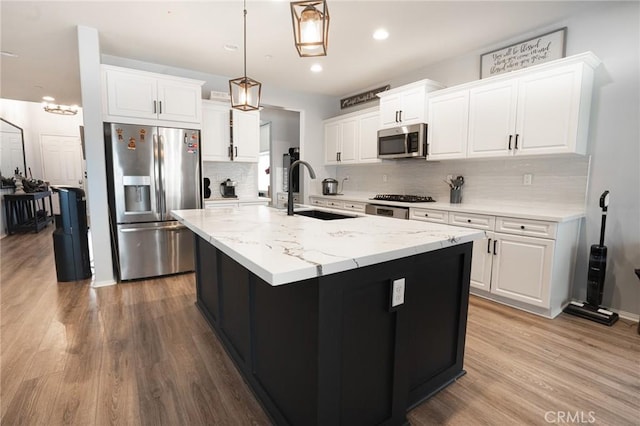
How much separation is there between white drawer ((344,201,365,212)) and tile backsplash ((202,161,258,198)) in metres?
1.51

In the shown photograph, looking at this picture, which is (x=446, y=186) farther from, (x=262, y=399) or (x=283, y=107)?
(x=262, y=399)

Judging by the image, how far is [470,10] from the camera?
2.72m

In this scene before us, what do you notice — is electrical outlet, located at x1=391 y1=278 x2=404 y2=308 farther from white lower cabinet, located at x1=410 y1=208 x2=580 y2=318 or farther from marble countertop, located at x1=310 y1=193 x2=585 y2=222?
marble countertop, located at x1=310 y1=193 x2=585 y2=222

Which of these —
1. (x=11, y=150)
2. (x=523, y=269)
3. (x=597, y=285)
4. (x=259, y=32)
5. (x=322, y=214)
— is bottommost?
(x=597, y=285)

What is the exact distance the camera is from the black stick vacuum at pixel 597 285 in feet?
8.29

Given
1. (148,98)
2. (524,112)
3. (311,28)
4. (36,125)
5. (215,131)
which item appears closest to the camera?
(311,28)

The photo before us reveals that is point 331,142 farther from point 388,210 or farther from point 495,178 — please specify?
point 495,178

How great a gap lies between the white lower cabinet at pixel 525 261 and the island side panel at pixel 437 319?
1.17 metres

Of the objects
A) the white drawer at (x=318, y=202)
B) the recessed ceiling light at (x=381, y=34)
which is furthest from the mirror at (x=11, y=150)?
the recessed ceiling light at (x=381, y=34)

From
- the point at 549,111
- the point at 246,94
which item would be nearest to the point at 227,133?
the point at 246,94

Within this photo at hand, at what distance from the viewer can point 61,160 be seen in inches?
331

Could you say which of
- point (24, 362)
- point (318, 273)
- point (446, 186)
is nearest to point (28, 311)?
point (24, 362)

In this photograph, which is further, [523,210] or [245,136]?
[245,136]

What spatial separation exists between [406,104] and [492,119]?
3.64ft
